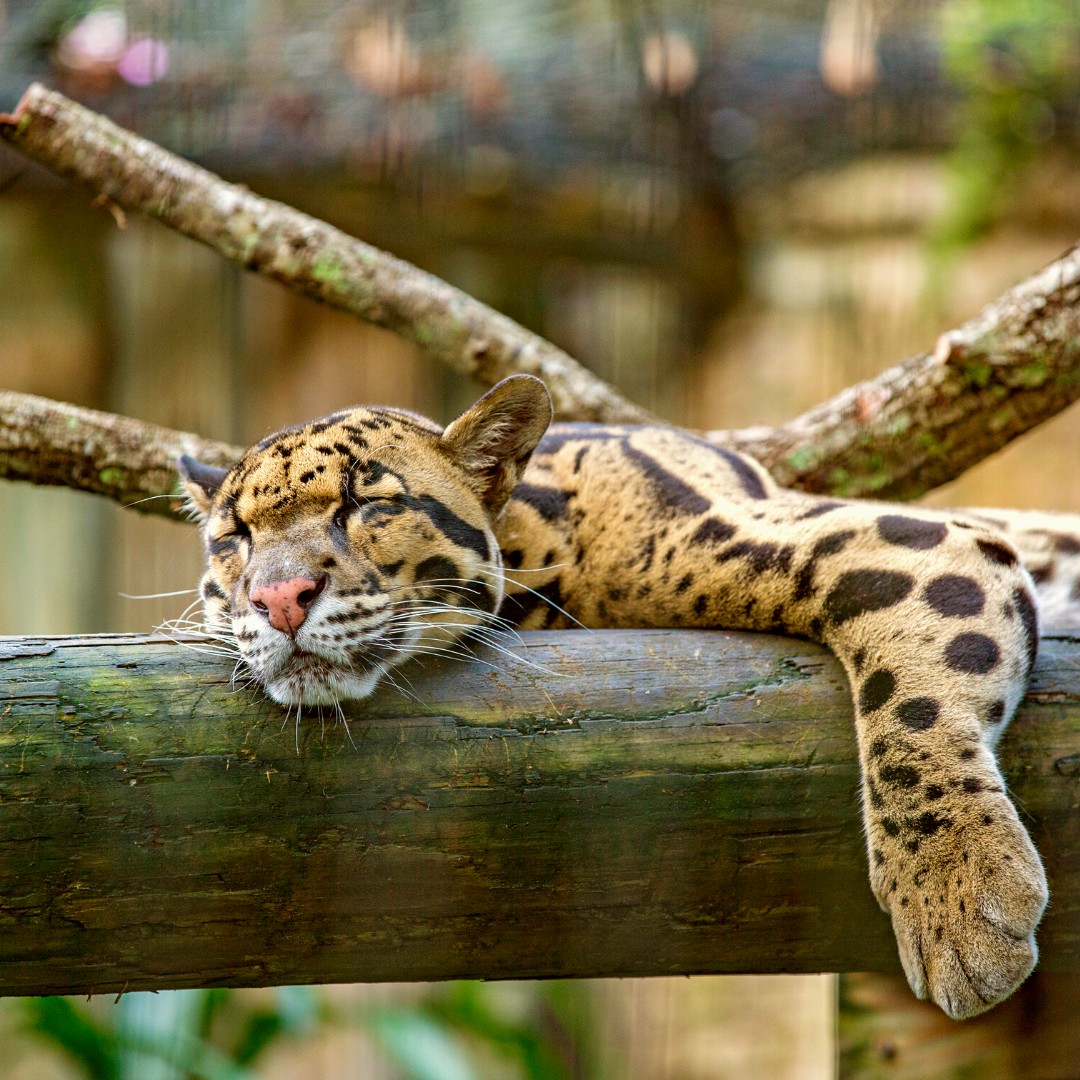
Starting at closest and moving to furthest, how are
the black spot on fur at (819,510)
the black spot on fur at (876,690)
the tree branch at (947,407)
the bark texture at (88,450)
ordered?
the black spot on fur at (876,690), the black spot on fur at (819,510), the tree branch at (947,407), the bark texture at (88,450)

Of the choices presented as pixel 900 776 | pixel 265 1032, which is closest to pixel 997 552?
pixel 900 776

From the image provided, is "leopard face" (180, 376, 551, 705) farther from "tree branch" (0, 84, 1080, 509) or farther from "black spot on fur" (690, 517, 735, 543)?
"tree branch" (0, 84, 1080, 509)

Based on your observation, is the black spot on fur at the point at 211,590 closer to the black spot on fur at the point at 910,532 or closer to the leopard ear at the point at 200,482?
the leopard ear at the point at 200,482

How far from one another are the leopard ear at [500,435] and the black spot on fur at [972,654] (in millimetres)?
936

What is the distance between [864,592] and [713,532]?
39cm

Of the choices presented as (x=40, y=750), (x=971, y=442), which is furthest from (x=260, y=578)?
(x=971, y=442)

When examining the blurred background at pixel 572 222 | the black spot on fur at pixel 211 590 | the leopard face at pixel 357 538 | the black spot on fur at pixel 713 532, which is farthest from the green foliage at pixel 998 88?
the black spot on fur at pixel 211 590

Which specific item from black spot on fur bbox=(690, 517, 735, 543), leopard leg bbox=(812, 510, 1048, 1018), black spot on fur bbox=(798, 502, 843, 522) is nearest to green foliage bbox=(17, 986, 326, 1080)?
black spot on fur bbox=(690, 517, 735, 543)

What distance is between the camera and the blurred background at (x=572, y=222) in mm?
6078

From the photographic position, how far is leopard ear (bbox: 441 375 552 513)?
2523 millimetres

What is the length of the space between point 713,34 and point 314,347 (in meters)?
2.73

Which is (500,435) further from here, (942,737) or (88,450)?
(88,450)

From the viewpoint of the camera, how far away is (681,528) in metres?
2.57

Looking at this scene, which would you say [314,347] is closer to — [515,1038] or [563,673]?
[515,1038]
